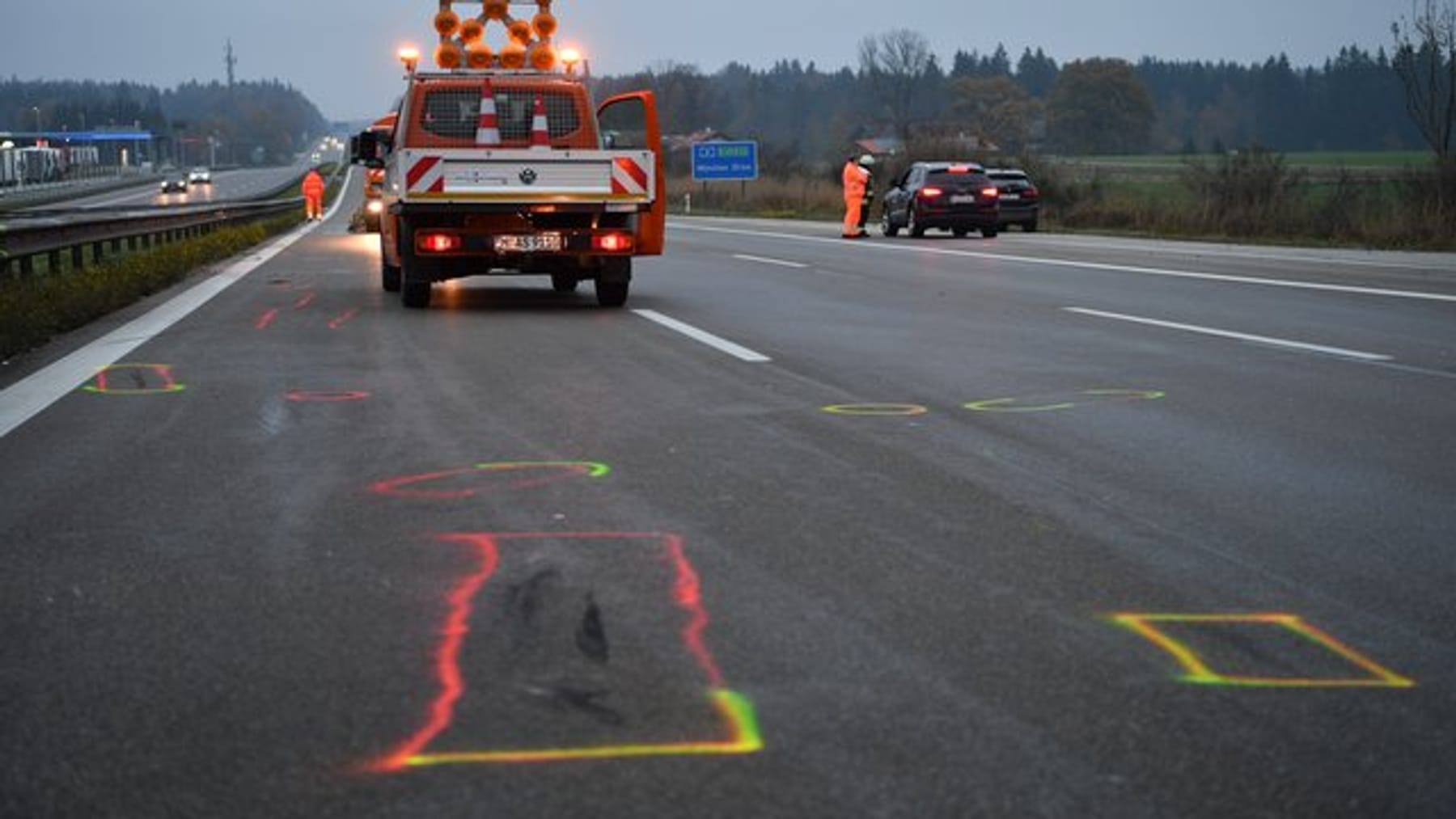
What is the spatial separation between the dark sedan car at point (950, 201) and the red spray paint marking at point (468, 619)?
2747 cm

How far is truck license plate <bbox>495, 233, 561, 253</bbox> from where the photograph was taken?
13734 mm

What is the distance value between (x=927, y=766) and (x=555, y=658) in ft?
3.29

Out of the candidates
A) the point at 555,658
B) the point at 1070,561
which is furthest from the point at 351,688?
the point at 1070,561

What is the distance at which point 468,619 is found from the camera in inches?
155

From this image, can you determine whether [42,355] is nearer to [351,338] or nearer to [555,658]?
[351,338]

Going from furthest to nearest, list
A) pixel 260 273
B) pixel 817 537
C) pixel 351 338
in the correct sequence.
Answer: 1. pixel 260 273
2. pixel 351 338
3. pixel 817 537

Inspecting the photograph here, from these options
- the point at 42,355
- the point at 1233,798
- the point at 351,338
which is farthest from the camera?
the point at 351,338

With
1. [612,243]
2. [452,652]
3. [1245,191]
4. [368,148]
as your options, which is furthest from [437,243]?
[1245,191]

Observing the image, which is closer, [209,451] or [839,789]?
[839,789]

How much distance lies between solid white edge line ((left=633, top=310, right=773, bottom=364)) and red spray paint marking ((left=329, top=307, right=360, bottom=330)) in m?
2.35

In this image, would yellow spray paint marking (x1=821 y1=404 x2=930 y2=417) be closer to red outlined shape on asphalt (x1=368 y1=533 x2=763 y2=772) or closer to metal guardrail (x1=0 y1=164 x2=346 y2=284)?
red outlined shape on asphalt (x1=368 y1=533 x2=763 y2=772)

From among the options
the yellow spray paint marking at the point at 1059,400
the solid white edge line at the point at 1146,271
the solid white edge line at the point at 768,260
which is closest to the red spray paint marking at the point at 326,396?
the yellow spray paint marking at the point at 1059,400

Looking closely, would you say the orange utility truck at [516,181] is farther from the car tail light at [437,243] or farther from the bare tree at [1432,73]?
the bare tree at [1432,73]

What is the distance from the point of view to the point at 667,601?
4055mm
